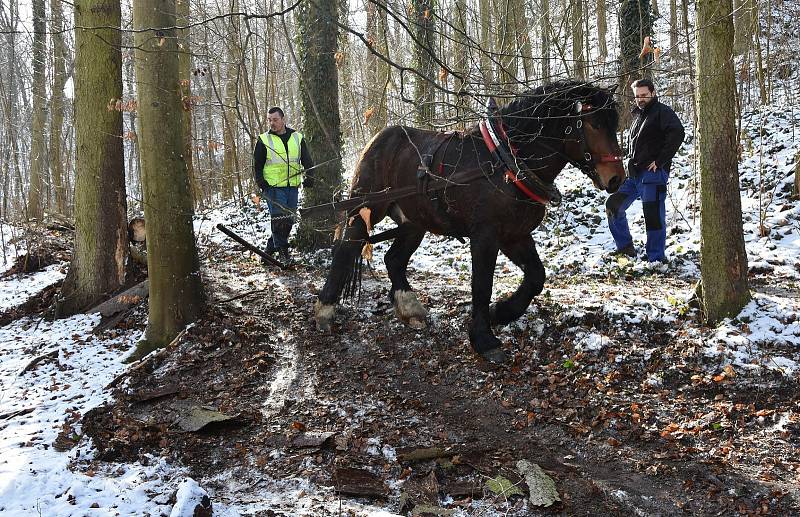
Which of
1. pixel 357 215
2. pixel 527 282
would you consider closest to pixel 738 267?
pixel 527 282

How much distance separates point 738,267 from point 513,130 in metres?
2.01

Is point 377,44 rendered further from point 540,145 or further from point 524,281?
point 524,281

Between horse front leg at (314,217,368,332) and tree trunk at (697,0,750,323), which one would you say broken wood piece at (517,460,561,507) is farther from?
horse front leg at (314,217,368,332)

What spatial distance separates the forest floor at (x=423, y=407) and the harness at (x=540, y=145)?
3.98 ft

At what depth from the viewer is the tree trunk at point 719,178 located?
456cm

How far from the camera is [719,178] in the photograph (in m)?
4.59

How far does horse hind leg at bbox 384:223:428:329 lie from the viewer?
18.7 ft

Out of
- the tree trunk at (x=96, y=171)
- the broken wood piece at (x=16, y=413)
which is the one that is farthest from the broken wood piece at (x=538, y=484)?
the tree trunk at (x=96, y=171)

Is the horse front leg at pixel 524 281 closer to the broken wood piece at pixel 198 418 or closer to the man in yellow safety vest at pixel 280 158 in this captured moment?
the broken wood piece at pixel 198 418

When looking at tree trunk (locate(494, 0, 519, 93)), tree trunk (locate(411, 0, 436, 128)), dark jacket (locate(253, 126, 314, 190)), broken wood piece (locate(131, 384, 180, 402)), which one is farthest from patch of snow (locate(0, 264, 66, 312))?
tree trunk (locate(494, 0, 519, 93))

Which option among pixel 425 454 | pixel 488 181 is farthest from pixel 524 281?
pixel 425 454

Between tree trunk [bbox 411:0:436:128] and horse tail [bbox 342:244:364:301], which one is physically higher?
tree trunk [bbox 411:0:436:128]

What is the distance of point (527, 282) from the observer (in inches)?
203

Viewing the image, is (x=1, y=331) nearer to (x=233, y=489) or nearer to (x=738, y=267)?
(x=233, y=489)
